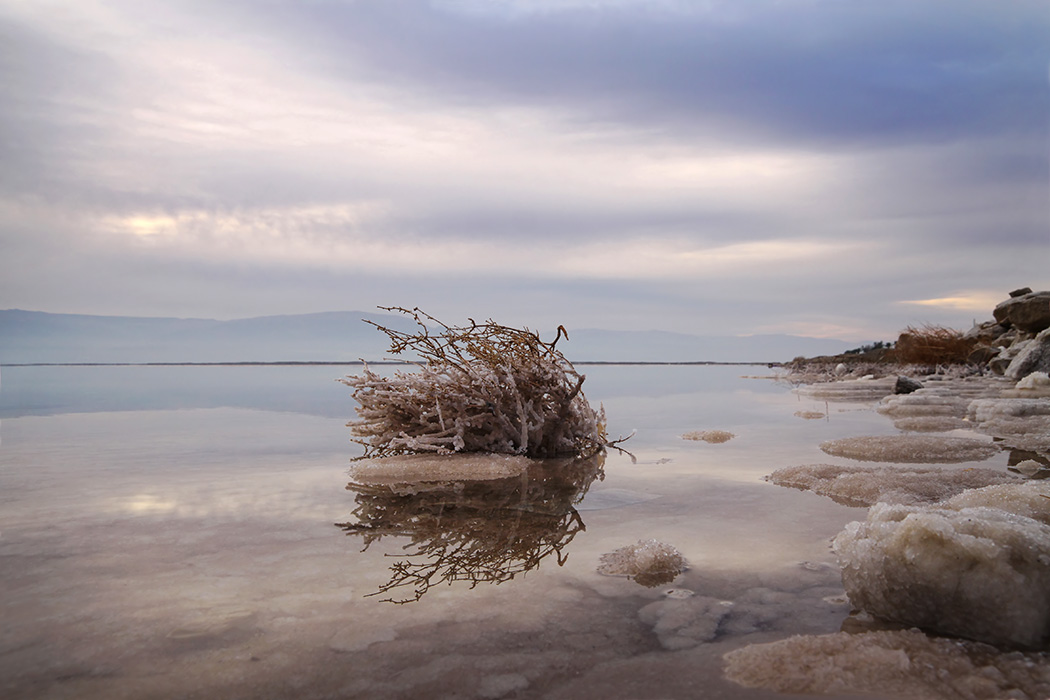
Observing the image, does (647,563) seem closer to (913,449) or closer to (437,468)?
(437,468)

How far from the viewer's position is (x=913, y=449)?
5.12 m

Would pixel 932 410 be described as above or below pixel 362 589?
above

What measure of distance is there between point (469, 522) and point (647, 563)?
1029mm

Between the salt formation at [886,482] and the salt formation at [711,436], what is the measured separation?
1.91 metres

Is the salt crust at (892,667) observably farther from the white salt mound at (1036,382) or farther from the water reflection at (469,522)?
the white salt mound at (1036,382)

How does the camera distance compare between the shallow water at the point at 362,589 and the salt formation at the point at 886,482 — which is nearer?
the shallow water at the point at 362,589

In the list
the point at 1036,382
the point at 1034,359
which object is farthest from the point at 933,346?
the point at 1036,382

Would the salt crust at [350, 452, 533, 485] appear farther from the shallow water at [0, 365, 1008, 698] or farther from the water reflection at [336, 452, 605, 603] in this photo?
the shallow water at [0, 365, 1008, 698]

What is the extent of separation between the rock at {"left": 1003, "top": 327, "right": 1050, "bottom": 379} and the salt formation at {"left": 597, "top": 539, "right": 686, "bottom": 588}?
1384 centimetres

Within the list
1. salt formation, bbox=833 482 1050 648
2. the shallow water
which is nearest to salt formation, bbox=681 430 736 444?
the shallow water

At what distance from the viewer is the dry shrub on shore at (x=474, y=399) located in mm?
5117

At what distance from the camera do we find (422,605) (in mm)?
2146

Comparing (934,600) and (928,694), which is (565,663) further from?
(934,600)

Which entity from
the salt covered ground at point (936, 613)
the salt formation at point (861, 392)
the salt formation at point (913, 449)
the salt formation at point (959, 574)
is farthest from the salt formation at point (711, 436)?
the salt formation at point (861, 392)
